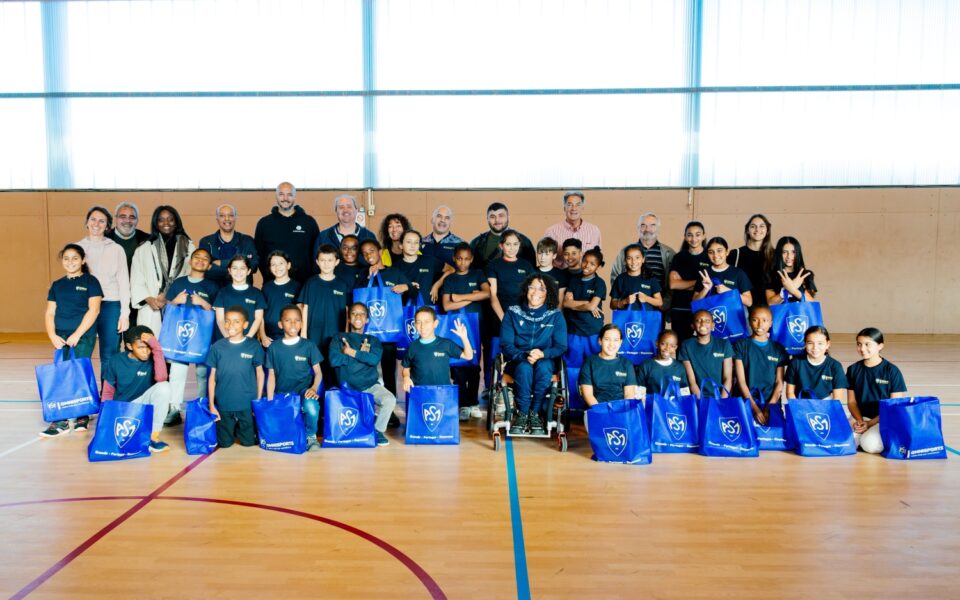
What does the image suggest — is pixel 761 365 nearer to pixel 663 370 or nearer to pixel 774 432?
pixel 774 432

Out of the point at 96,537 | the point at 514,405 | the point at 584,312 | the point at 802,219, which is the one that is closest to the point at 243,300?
the point at 514,405

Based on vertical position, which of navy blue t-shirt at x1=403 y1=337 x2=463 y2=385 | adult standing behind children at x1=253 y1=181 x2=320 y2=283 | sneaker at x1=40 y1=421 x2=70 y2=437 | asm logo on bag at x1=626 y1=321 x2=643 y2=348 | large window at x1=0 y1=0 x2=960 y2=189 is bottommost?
sneaker at x1=40 y1=421 x2=70 y2=437

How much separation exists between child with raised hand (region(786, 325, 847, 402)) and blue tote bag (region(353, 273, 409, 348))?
9.05ft

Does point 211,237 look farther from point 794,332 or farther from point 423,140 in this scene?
point 423,140

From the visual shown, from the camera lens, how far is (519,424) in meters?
4.97

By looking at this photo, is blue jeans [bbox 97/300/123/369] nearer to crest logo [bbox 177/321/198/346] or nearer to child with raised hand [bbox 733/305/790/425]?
crest logo [bbox 177/321/198/346]

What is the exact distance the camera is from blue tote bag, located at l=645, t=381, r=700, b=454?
4801 mm

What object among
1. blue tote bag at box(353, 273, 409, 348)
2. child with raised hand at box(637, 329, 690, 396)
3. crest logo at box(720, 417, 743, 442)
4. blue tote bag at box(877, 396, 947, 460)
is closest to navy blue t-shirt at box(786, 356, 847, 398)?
blue tote bag at box(877, 396, 947, 460)

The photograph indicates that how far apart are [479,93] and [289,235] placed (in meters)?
5.88

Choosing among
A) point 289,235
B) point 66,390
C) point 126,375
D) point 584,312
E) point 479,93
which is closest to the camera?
point 126,375

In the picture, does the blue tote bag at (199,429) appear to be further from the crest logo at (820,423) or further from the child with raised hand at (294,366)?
the crest logo at (820,423)

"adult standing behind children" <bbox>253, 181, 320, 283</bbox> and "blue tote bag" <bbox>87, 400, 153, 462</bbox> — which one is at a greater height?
"adult standing behind children" <bbox>253, 181, 320, 283</bbox>

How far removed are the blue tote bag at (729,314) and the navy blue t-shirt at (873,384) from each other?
0.78 m

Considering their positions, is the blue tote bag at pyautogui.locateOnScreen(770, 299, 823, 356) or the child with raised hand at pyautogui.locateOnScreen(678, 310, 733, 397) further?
the blue tote bag at pyautogui.locateOnScreen(770, 299, 823, 356)
